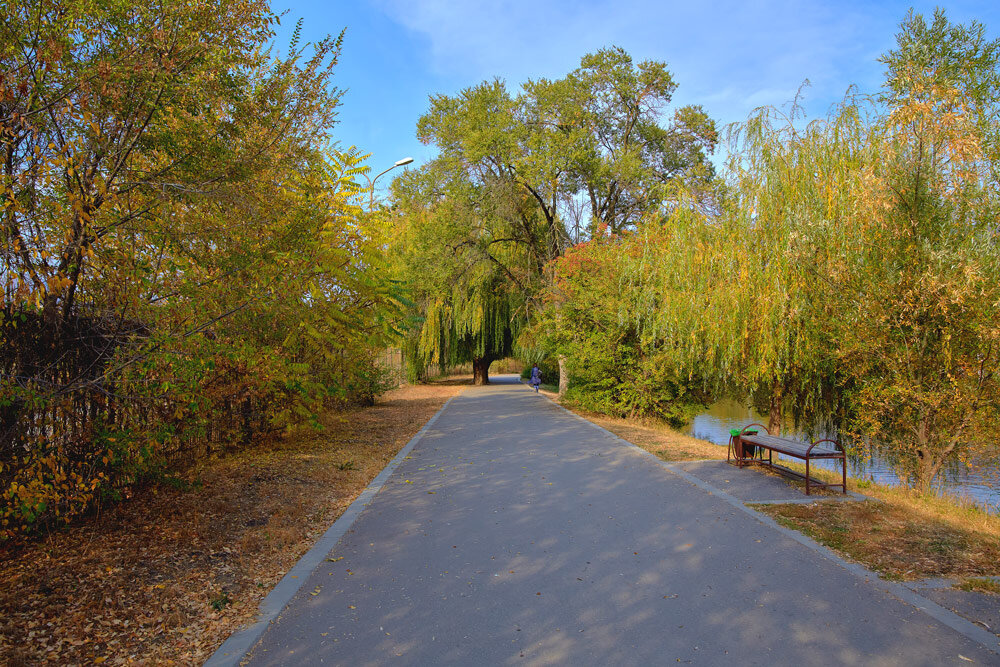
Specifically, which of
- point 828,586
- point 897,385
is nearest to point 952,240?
point 897,385

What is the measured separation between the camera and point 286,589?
4.53 meters

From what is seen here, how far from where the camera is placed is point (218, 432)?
30.4 feet

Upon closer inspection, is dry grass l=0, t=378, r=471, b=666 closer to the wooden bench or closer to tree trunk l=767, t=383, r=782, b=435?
the wooden bench

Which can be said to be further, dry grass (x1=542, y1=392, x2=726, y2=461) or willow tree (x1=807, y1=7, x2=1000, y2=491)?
dry grass (x1=542, y1=392, x2=726, y2=461)

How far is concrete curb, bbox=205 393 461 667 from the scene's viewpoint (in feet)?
11.6

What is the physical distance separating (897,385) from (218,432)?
9558 millimetres

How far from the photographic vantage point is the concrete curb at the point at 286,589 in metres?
3.54

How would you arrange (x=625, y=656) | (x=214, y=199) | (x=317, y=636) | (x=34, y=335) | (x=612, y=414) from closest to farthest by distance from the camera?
(x=625, y=656)
(x=317, y=636)
(x=34, y=335)
(x=214, y=199)
(x=612, y=414)

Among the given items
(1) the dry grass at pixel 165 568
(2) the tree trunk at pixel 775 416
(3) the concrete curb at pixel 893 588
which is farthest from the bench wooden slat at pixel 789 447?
(1) the dry grass at pixel 165 568

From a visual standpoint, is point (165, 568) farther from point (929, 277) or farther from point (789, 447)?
point (929, 277)

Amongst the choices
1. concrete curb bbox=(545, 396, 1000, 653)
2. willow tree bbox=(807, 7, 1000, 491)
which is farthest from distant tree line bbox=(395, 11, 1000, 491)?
concrete curb bbox=(545, 396, 1000, 653)

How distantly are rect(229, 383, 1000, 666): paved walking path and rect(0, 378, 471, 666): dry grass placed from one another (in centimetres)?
50

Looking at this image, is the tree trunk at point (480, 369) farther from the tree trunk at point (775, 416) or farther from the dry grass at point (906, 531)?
the dry grass at point (906, 531)

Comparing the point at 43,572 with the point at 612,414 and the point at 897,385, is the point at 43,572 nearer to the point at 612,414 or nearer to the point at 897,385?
the point at 897,385
